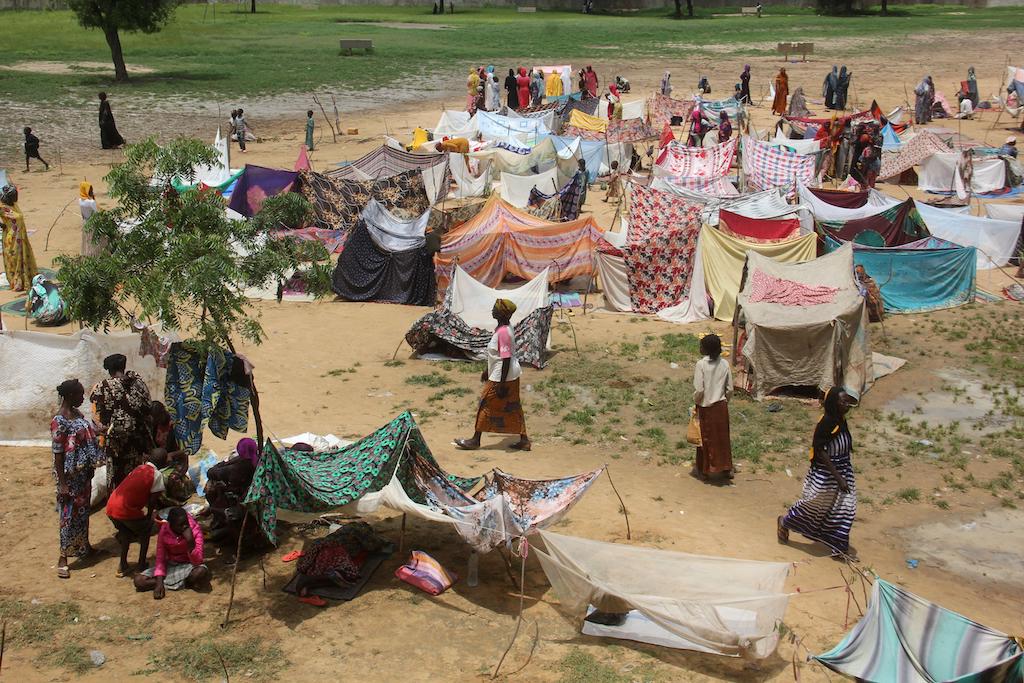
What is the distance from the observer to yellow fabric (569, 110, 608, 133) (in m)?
26.0

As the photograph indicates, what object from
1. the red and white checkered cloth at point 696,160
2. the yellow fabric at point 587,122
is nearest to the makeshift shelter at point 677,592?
the red and white checkered cloth at point 696,160

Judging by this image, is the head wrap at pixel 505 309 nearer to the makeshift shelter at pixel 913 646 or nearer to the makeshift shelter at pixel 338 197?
the makeshift shelter at pixel 913 646

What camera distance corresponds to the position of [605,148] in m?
23.5

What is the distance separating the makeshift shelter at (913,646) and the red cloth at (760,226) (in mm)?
9932

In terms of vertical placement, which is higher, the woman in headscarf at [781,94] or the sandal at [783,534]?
the woman in headscarf at [781,94]

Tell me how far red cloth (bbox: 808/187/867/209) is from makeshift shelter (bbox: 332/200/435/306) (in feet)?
22.4

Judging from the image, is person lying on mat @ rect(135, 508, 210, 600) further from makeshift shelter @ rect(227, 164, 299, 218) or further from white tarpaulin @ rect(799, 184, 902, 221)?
makeshift shelter @ rect(227, 164, 299, 218)

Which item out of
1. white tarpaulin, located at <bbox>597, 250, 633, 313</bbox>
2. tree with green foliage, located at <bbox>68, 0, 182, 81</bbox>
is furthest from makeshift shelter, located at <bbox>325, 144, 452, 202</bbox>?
tree with green foliage, located at <bbox>68, 0, 182, 81</bbox>

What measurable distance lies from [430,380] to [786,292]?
4.21 meters

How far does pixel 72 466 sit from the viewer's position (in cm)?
705

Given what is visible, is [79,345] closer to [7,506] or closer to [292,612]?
[7,506]

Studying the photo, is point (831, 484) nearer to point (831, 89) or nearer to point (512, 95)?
point (512, 95)

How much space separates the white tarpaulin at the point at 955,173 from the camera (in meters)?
21.5

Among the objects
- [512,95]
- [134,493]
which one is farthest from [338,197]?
[512,95]
